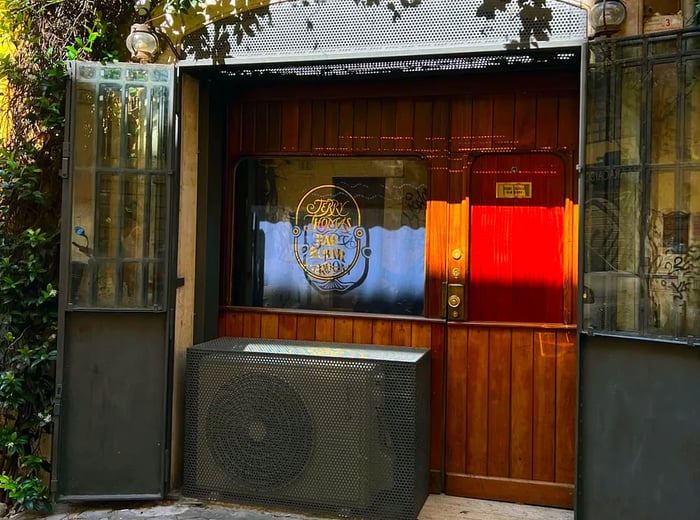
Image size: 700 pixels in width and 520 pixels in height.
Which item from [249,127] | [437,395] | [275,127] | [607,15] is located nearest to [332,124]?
[275,127]

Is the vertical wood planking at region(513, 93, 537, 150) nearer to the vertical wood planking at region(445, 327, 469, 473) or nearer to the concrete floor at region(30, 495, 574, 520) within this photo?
the vertical wood planking at region(445, 327, 469, 473)

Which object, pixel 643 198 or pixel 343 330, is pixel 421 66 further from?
pixel 343 330

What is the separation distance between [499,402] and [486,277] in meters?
0.74

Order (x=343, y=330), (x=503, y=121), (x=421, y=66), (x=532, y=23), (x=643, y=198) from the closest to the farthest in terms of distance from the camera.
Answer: (x=643, y=198), (x=532, y=23), (x=421, y=66), (x=503, y=121), (x=343, y=330)

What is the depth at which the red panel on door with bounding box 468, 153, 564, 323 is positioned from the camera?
3645 millimetres

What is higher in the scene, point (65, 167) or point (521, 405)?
point (65, 167)

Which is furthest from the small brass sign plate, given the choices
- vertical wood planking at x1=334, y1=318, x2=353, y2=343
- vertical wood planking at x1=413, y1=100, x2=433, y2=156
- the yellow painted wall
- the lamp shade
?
the yellow painted wall

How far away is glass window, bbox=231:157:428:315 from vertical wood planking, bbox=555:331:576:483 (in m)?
0.86

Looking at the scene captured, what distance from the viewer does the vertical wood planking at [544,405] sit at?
11.8 ft

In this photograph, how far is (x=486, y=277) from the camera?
3.73 m

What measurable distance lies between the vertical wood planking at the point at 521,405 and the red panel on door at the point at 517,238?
0.51 feet

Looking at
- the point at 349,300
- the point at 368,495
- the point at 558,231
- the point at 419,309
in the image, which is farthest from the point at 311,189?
the point at 368,495

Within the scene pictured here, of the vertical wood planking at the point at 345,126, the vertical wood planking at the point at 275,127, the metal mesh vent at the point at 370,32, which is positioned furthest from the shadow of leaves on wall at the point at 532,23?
the vertical wood planking at the point at 275,127

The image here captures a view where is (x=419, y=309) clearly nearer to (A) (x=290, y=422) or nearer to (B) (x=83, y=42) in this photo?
(A) (x=290, y=422)
